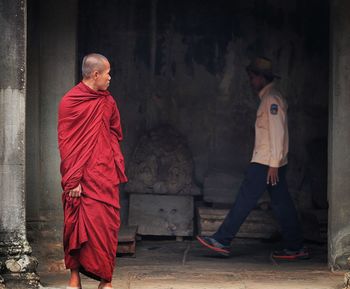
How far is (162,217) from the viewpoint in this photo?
1216 cm

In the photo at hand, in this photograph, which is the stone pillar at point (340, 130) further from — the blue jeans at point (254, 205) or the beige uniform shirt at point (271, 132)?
the blue jeans at point (254, 205)

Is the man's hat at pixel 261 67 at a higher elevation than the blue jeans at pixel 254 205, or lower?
higher

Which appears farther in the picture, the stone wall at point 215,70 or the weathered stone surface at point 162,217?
the stone wall at point 215,70

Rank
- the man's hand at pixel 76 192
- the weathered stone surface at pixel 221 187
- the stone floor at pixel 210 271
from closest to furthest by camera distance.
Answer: the man's hand at pixel 76 192 < the stone floor at pixel 210 271 < the weathered stone surface at pixel 221 187

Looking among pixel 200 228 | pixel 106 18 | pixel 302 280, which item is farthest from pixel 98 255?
pixel 106 18

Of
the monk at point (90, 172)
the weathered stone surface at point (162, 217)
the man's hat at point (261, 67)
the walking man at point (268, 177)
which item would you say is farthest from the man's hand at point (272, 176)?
the monk at point (90, 172)

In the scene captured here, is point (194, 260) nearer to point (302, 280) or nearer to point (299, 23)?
point (302, 280)

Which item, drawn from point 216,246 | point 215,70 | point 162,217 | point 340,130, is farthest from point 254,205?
point 215,70

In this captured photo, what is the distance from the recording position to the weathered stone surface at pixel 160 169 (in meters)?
12.3

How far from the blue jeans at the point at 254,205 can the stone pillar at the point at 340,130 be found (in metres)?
1.13

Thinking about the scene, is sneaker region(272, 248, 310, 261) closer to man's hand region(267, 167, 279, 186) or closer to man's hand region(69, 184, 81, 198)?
man's hand region(267, 167, 279, 186)

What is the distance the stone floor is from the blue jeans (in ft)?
0.85

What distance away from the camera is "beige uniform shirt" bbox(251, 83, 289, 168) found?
10.9 meters

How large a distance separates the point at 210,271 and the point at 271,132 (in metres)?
1.65
